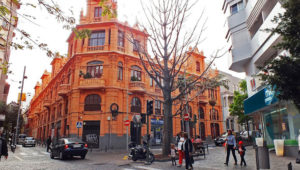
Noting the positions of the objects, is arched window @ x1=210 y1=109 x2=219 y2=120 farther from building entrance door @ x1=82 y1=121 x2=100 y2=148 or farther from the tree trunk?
the tree trunk

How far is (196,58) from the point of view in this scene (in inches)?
1556

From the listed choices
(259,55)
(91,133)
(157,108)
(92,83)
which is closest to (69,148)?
(91,133)

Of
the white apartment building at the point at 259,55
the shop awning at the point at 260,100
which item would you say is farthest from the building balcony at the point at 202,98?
the shop awning at the point at 260,100

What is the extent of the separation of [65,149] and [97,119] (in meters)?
12.0

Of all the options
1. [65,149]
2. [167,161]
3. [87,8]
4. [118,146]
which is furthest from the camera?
[87,8]

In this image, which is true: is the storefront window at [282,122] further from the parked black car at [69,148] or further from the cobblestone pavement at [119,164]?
the parked black car at [69,148]

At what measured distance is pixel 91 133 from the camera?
2536 centimetres

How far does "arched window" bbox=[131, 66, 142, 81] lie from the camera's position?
1138 inches

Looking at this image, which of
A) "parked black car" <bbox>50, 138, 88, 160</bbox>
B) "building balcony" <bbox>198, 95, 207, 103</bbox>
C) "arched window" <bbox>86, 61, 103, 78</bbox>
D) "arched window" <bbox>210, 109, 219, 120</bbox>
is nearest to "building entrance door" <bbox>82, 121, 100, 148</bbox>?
"arched window" <bbox>86, 61, 103, 78</bbox>

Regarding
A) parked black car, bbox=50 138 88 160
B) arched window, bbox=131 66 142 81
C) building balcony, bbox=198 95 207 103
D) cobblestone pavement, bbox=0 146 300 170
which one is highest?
arched window, bbox=131 66 142 81

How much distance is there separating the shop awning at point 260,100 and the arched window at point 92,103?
16919 mm

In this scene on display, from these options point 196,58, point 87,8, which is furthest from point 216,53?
point 196,58

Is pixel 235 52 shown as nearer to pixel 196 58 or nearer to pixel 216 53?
pixel 216 53

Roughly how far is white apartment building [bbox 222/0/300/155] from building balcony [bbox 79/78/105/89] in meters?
14.9
